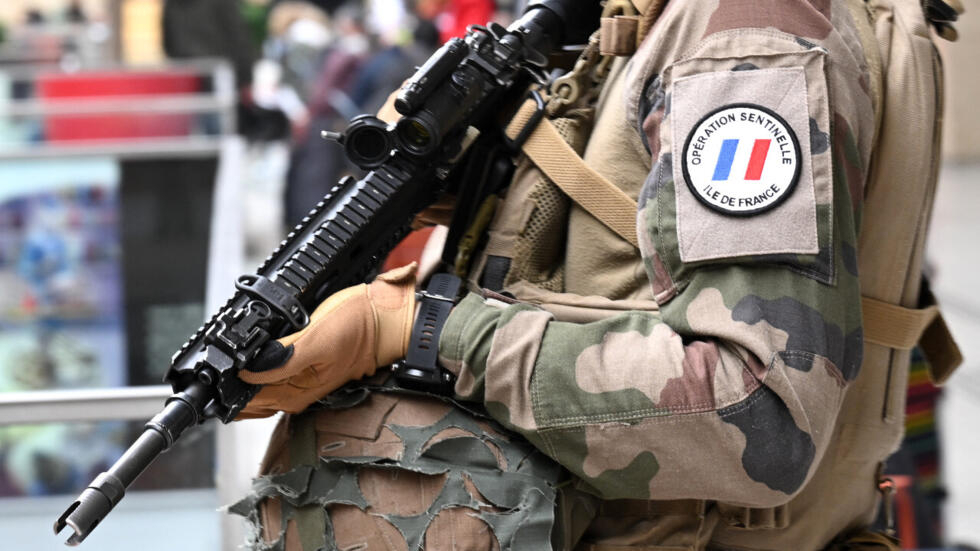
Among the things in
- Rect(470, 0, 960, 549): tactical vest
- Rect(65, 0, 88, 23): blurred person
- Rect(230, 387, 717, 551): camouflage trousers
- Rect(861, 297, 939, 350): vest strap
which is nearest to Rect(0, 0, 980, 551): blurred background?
Rect(470, 0, 960, 549): tactical vest

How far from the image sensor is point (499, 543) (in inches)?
57.9

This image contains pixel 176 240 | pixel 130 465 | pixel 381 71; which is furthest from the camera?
pixel 381 71

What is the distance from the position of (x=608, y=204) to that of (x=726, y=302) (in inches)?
10.1

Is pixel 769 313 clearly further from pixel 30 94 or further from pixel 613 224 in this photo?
pixel 30 94

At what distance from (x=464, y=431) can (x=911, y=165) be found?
686 mm

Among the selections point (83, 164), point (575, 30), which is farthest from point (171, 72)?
point (575, 30)

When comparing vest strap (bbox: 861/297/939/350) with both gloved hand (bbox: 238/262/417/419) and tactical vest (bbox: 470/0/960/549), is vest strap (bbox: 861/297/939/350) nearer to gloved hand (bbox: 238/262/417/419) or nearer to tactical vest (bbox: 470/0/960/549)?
tactical vest (bbox: 470/0/960/549)

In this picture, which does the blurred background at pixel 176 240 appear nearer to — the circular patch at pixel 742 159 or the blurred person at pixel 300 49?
the blurred person at pixel 300 49

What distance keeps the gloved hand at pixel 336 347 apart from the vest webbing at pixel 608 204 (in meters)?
0.26

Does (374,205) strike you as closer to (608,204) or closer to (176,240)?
(608,204)

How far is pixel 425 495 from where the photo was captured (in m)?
1.50

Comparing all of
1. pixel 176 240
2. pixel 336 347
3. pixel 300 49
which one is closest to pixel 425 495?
pixel 336 347

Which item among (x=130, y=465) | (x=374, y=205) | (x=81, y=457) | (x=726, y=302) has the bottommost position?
(x=81, y=457)

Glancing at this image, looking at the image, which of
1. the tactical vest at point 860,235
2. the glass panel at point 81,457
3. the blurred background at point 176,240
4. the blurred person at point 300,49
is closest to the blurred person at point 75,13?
the blurred background at point 176,240
